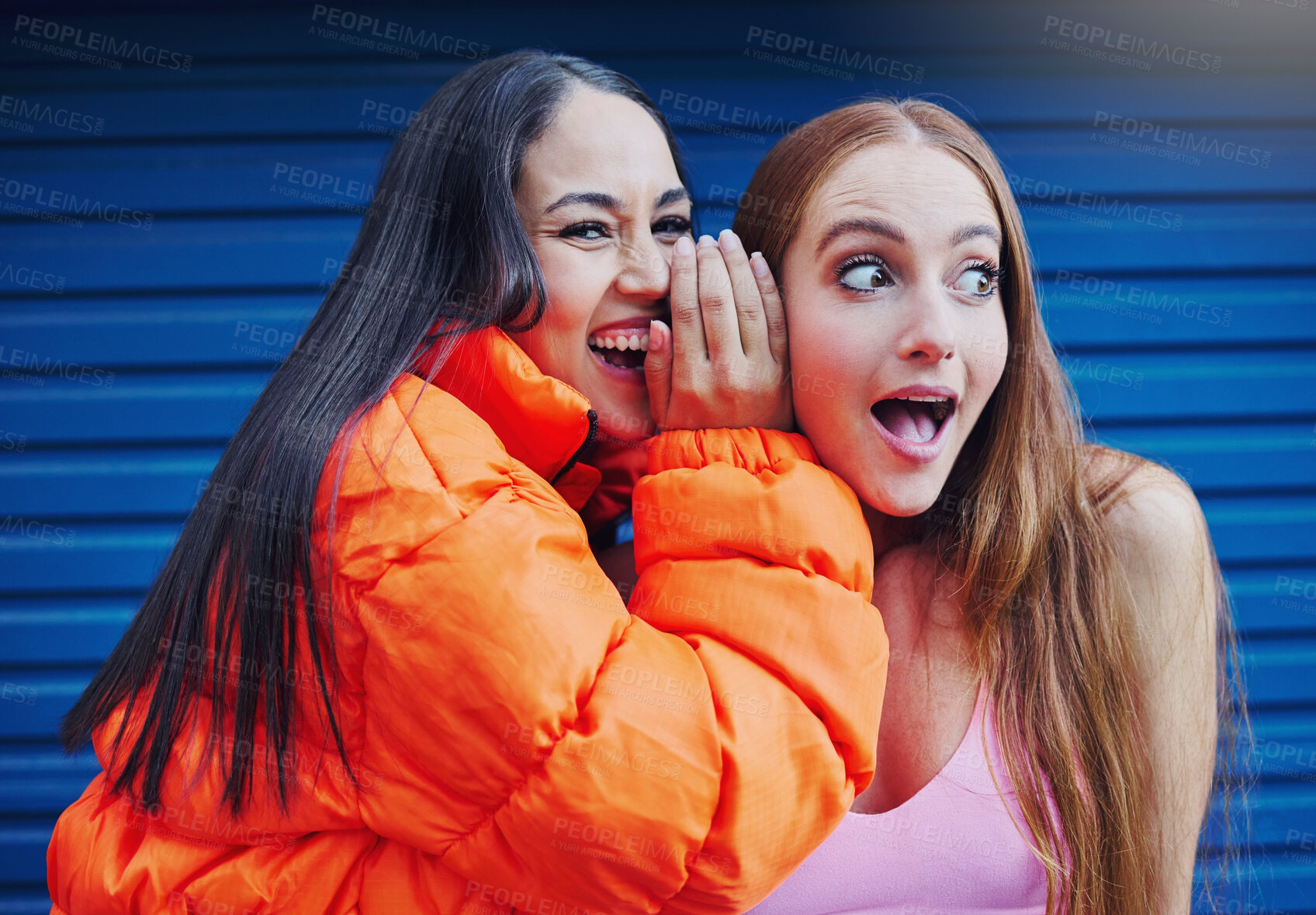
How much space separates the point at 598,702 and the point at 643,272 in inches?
35.5

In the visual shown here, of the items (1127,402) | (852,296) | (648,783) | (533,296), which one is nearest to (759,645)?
(648,783)

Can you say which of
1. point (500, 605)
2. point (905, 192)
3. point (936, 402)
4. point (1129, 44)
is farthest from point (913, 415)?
point (1129, 44)

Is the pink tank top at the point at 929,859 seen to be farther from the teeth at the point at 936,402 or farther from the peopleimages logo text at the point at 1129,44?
the peopleimages logo text at the point at 1129,44

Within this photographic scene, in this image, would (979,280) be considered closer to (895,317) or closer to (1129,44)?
(895,317)

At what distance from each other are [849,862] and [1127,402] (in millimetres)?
2240

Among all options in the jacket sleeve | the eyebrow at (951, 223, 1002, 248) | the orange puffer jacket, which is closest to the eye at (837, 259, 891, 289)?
the eyebrow at (951, 223, 1002, 248)

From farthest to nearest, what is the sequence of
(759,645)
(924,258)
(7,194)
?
(7,194), (924,258), (759,645)

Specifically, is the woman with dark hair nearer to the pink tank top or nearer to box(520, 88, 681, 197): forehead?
box(520, 88, 681, 197): forehead

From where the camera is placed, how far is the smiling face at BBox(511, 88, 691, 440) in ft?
5.75

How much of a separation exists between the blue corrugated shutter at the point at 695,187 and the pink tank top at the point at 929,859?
1.96m

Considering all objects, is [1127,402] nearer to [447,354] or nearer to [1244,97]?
[1244,97]

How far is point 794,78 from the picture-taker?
10.00ft

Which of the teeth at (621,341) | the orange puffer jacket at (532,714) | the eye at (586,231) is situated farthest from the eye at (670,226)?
the orange puffer jacket at (532,714)

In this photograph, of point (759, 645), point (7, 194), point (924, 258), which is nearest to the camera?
point (759, 645)
